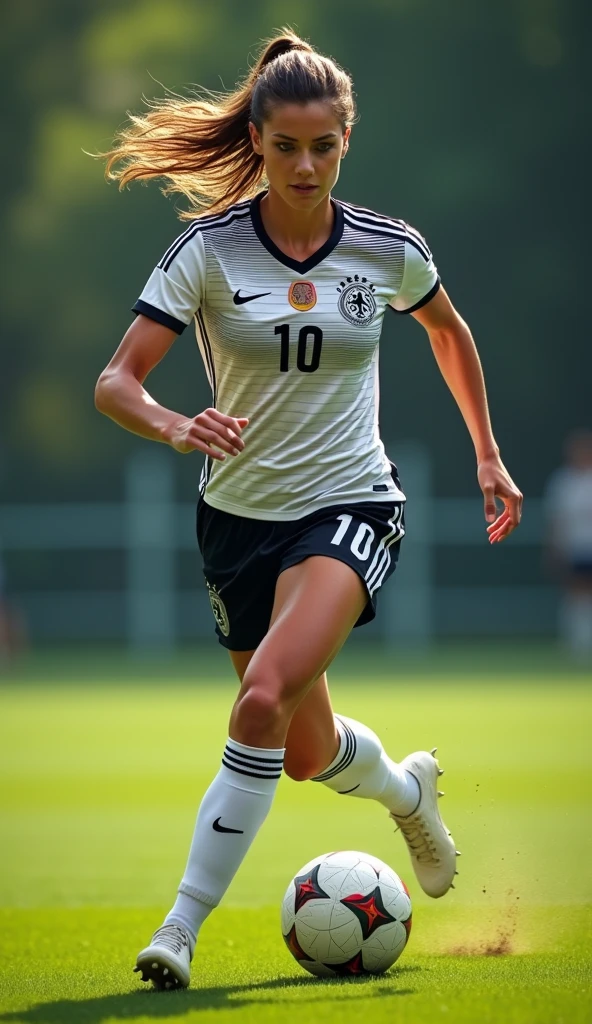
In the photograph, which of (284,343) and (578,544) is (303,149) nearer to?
(284,343)

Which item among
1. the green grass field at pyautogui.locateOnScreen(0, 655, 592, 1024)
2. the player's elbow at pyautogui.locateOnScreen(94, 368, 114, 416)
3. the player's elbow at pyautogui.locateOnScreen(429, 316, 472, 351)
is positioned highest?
the player's elbow at pyautogui.locateOnScreen(429, 316, 472, 351)

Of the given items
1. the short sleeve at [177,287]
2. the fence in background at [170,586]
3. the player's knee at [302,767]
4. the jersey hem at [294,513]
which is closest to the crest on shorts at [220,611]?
the jersey hem at [294,513]

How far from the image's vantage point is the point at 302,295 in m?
4.40

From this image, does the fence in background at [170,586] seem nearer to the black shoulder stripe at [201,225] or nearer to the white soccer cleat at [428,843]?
the white soccer cleat at [428,843]

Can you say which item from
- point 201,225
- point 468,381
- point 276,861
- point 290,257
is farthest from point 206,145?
point 276,861

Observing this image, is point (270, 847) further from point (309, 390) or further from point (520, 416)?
point (520, 416)

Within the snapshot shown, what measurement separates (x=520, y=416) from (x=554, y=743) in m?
15.0

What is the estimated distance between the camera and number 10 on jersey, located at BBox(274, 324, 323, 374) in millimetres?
4348

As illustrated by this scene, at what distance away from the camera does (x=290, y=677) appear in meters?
3.99

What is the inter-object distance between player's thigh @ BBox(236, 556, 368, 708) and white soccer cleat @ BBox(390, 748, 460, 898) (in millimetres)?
927

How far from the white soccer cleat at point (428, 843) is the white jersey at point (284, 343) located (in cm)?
103

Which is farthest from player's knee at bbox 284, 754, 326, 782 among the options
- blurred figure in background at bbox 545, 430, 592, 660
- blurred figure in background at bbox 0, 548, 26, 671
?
blurred figure in background at bbox 0, 548, 26, 671

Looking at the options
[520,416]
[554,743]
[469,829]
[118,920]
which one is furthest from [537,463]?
[118,920]

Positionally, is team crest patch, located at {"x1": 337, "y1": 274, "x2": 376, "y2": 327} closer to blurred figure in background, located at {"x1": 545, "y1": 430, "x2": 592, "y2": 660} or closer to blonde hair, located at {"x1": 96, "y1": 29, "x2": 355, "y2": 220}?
blonde hair, located at {"x1": 96, "y1": 29, "x2": 355, "y2": 220}
